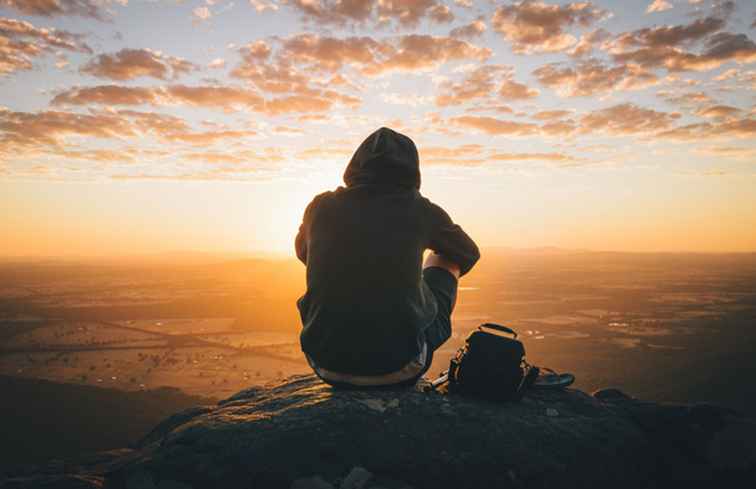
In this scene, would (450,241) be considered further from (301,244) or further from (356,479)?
(356,479)

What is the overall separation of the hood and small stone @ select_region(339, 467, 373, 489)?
1.91 meters

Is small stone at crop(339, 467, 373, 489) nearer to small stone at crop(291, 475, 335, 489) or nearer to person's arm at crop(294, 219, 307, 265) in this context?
small stone at crop(291, 475, 335, 489)

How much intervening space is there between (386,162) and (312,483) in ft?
6.94

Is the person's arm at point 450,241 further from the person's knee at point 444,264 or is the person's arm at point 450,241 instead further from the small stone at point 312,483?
the small stone at point 312,483

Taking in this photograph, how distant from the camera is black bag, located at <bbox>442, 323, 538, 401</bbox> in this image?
357cm

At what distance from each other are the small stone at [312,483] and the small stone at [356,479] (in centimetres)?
9

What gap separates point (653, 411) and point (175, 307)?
97410 mm

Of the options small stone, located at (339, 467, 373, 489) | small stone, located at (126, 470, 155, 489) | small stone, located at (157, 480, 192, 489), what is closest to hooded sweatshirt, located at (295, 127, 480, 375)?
small stone, located at (339, 467, 373, 489)

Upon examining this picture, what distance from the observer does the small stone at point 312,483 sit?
2693mm

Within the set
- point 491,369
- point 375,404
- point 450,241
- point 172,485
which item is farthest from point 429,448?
point 172,485

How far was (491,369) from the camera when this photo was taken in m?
3.63

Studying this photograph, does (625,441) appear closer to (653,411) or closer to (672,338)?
(653,411)

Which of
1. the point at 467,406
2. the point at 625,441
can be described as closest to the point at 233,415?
the point at 467,406

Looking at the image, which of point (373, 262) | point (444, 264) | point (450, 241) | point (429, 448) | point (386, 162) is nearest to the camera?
point (373, 262)
